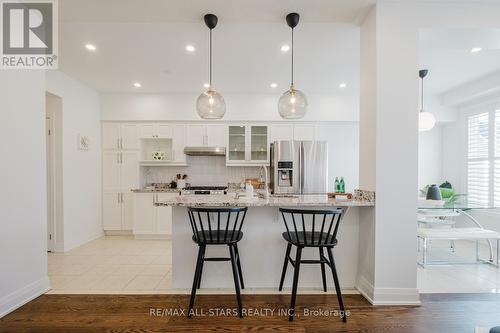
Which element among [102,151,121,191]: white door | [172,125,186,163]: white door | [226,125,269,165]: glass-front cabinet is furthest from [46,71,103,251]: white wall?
[226,125,269,165]: glass-front cabinet

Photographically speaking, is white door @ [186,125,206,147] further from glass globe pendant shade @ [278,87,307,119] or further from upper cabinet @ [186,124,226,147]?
glass globe pendant shade @ [278,87,307,119]

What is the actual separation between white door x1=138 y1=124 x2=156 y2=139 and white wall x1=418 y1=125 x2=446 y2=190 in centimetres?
544

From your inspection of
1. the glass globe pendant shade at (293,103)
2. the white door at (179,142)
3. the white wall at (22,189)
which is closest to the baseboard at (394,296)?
the glass globe pendant shade at (293,103)

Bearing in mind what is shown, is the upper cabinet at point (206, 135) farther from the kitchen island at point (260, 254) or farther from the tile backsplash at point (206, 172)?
the kitchen island at point (260, 254)

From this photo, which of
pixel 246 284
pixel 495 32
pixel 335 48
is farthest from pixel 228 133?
pixel 495 32

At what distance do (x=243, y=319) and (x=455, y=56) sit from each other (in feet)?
13.2

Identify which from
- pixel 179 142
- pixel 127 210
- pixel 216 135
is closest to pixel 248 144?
pixel 216 135

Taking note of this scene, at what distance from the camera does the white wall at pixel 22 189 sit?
201 cm

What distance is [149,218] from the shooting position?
4.30m

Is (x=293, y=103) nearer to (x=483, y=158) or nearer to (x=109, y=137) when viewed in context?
(x=109, y=137)

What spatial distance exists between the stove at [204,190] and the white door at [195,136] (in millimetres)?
828

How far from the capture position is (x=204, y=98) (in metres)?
2.40

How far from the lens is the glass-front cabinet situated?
4.59 metres

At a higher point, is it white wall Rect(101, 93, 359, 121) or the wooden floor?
white wall Rect(101, 93, 359, 121)
